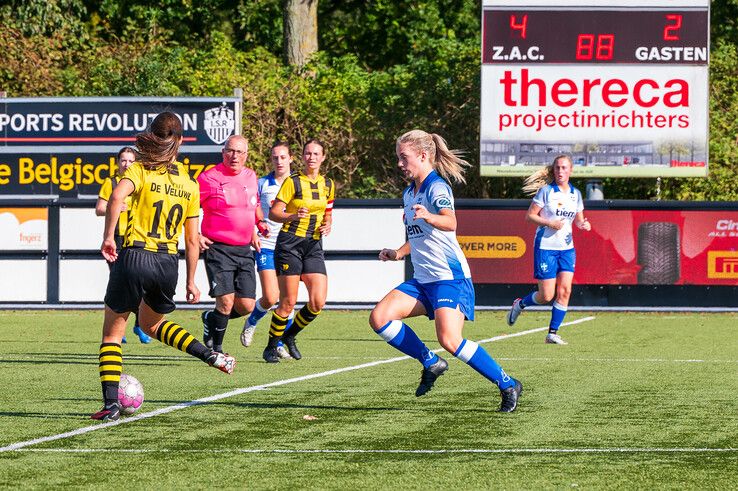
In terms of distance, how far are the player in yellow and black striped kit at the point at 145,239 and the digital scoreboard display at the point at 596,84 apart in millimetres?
13570

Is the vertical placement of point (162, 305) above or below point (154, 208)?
below

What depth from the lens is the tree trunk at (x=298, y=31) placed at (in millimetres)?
31953

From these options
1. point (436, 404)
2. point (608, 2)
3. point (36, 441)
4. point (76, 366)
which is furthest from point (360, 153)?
point (36, 441)

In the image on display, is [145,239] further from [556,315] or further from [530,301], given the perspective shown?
[530,301]

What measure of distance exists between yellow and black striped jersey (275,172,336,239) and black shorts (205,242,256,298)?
1.60 ft

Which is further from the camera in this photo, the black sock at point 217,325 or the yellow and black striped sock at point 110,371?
the black sock at point 217,325

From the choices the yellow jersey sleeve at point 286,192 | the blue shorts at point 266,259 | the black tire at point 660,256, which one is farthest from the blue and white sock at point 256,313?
the black tire at point 660,256

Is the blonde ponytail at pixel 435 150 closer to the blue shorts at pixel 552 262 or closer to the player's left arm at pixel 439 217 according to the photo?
the player's left arm at pixel 439 217

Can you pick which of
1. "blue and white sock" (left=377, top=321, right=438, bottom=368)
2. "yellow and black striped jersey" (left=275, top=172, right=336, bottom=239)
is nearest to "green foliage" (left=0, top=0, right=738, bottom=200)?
"yellow and black striped jersey" (left=275, top=172, right=336, bottom=239)

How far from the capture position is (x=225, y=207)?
1273 cm

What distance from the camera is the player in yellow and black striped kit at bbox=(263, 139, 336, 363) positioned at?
41.8 ft

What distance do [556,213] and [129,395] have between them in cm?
756

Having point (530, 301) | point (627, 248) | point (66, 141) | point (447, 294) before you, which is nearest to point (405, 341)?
point (447, 294)

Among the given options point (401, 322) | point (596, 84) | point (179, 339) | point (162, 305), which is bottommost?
point (179, 339)
